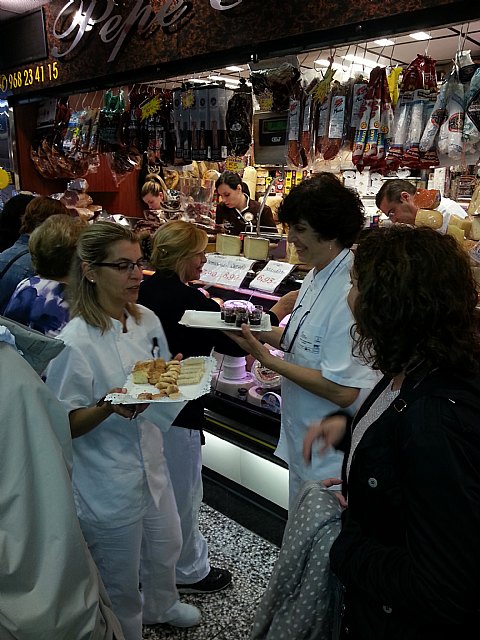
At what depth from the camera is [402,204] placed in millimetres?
3643

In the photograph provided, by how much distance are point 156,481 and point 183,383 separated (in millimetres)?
431

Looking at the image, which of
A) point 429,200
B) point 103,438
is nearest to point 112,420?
point 103,438

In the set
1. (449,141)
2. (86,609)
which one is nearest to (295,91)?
(449,141)

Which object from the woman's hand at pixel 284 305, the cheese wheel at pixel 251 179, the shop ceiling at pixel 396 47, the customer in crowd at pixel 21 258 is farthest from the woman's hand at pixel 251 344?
the cheese wheel at pixel 251 179

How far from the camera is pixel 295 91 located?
3.13 meters

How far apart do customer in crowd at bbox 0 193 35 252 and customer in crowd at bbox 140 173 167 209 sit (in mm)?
1771

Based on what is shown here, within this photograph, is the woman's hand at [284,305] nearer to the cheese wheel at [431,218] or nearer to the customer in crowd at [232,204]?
the cheese wheel at [431,218]

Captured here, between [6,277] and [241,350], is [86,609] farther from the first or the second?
[6,277]

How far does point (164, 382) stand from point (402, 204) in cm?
244

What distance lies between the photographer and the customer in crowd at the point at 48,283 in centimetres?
263

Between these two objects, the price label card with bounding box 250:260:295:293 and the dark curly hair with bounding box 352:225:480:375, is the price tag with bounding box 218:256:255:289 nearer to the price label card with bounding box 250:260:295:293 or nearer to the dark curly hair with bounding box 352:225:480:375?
the price label card with bounding box 250:260:295:293

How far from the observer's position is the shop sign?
362 cm

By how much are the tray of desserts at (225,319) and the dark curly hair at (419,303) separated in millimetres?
1119

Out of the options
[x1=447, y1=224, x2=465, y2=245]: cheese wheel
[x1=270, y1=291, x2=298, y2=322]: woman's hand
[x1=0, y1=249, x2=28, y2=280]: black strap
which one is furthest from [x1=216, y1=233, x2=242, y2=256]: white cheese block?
[x1=447, y1=224, x2=465, y2=245]: cheese wheel
